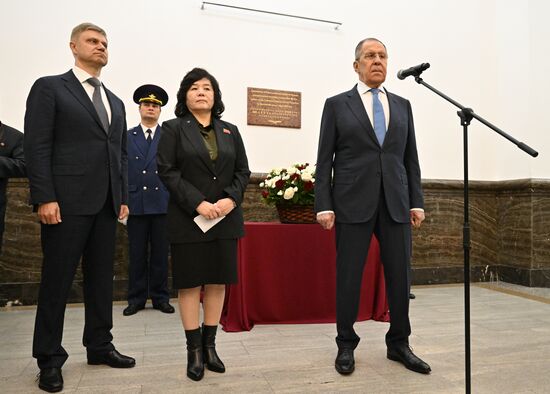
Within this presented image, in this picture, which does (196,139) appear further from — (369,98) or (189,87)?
(369,98)

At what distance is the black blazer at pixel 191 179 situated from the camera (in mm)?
2045

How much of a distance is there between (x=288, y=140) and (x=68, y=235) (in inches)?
106

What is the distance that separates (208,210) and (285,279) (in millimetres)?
1208

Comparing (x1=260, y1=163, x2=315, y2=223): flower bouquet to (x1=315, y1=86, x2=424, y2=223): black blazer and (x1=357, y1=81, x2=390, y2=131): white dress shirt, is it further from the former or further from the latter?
(x1=357, y1=81, x2=390, y2=131): white dress shirt

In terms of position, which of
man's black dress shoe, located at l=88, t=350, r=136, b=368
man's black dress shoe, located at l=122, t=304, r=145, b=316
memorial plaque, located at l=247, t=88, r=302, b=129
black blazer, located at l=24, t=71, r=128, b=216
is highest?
memorial plaque, located at l=247, t=88, r=302, b=129

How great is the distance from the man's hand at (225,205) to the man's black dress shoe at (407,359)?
1064 mm

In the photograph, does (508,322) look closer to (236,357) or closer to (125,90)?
(236,357)

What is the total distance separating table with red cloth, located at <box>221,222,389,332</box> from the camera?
298 centimetres

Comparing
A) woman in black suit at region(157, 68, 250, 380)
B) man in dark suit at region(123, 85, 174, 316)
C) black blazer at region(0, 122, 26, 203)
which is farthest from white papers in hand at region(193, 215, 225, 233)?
man in dark suit at region(123, 85, 174, 316)

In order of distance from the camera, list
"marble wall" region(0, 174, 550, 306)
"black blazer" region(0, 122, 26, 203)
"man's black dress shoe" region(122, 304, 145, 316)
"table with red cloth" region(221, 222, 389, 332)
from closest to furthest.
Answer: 1. "black blazer" region(0, 122, 26, 203)
2. "table with red cloth" region(221, 222, 389, 332)
3. "man's black dress shoe" region(122, 304, 145, 316)
4. "marble wall" region(0, 174, 550, 306)

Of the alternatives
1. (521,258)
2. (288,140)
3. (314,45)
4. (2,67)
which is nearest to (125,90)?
(2,67)

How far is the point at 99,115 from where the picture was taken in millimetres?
2109

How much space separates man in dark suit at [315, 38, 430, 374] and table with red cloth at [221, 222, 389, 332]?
83 centimetres

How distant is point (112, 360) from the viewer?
2.16 metres
